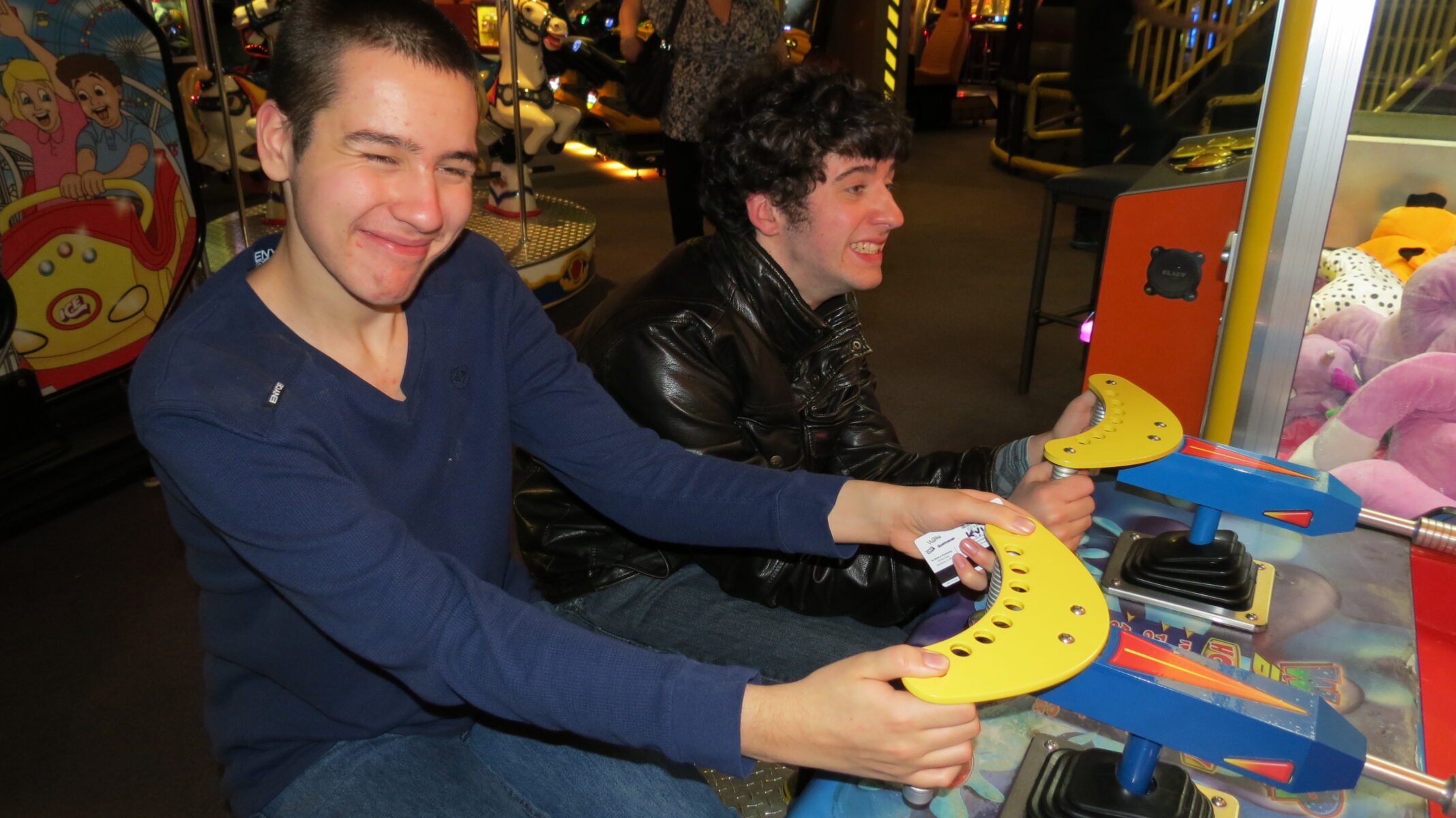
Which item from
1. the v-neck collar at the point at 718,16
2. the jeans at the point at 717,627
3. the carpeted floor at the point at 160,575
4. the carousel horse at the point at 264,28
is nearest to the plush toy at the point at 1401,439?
the jeans at the point at 717,627

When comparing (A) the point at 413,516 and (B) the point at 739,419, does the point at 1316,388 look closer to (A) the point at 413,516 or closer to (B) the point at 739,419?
(B) the point at 739,419

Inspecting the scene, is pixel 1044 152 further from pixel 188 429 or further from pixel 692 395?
pixel 188 429

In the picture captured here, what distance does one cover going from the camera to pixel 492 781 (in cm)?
117

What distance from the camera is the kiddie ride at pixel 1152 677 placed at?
0.71 meters

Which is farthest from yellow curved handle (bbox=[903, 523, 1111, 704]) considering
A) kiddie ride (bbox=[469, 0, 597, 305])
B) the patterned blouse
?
kiddie ride (bbox=[469, 0, 597, 305])

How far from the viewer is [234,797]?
3.60 feet

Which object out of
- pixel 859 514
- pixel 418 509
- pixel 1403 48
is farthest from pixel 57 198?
pixel 1403 48

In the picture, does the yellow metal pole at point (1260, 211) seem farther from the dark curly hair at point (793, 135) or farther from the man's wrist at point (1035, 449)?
the dark curly hair at point (793, 135)

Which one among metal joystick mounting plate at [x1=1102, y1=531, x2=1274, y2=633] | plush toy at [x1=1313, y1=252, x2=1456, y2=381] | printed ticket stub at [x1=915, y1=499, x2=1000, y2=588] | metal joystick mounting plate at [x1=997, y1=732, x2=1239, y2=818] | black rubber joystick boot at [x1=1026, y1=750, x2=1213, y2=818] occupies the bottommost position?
metal joystick mounting plate at [x1=997, y1=732, x2=1239, y2=818]

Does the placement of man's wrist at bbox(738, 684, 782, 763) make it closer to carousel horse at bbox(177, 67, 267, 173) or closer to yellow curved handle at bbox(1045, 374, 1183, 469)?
yellow curved handle at bbox(1045, 374, 1183, 469)

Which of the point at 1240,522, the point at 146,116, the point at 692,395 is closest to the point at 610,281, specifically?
the point at 146,116

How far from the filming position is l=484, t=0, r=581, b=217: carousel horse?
4.32m

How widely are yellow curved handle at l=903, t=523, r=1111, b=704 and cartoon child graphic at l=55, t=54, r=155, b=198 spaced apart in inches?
111

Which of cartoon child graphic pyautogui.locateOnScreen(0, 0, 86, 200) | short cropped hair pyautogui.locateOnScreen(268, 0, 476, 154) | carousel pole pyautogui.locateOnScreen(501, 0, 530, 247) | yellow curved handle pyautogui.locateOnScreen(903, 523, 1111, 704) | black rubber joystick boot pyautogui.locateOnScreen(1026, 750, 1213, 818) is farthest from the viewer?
carousel pole pyautogui.locateOnScreen(501, 0, 530, 247)
